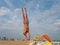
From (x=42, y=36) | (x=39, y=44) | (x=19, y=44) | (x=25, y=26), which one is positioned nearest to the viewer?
(x=39, y=44)

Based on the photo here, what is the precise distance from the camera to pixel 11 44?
25094 mm

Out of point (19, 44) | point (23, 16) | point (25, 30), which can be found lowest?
point (19, 44)

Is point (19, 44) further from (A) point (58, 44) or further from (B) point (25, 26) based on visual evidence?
(A) point (58, 44)

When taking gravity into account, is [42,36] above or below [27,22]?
below

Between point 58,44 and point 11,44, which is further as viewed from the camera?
point 11,44

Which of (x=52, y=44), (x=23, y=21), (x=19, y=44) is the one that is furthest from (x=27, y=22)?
(x=52, y=44)

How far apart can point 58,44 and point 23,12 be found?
60.9 ft

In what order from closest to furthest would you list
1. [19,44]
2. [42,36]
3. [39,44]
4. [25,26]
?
1. [39,44]
2. [42,36]
3. [19,44]
4. [25,26]

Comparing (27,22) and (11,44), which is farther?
(27,22)

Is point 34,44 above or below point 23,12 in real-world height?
below

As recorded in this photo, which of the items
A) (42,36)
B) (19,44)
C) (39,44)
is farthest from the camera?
(19,44)

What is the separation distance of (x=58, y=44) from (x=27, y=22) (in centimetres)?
1785

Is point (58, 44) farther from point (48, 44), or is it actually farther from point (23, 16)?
point (23, 16)

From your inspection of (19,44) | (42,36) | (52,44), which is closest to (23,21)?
(19,44)
